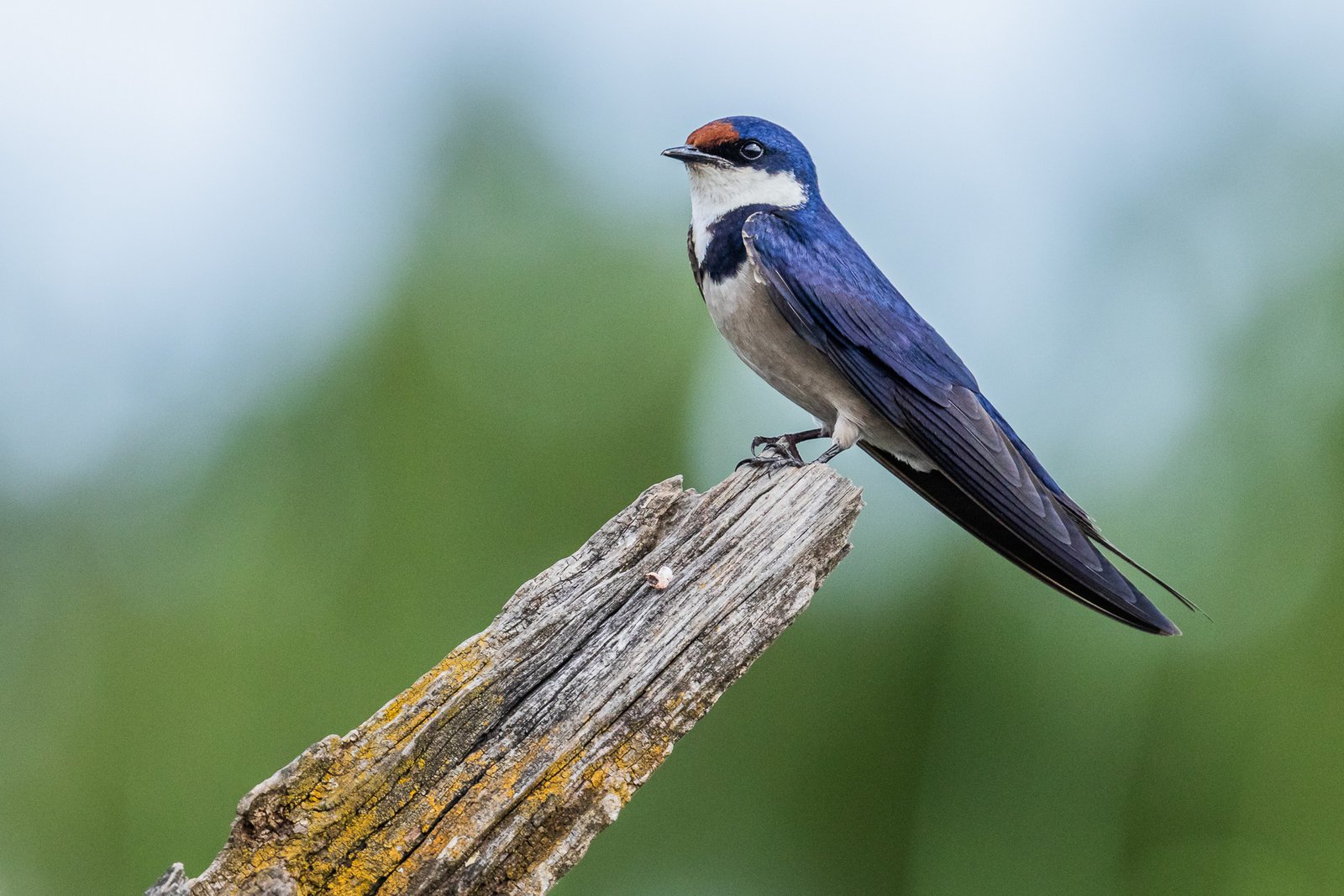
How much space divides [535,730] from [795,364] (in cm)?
271

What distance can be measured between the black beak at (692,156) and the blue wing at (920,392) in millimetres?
541

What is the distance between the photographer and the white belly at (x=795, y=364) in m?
4.90

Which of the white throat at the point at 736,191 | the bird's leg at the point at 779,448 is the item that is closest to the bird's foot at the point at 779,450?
the bird's leg at the point at 779,448

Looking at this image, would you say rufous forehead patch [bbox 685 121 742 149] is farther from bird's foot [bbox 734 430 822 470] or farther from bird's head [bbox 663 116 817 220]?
bird's foot [bbox 734 430 822 470]

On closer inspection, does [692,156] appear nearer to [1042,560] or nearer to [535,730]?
[1042,560]

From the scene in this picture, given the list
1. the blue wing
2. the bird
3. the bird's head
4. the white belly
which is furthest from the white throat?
the white belly

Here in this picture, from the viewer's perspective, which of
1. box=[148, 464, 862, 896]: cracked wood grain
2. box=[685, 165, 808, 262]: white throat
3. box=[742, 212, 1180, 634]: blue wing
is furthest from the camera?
box=[685, 165, 808, 262]: white throat

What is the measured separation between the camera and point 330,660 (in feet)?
29.6

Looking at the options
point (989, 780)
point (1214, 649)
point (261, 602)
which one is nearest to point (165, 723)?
point (261, 602)

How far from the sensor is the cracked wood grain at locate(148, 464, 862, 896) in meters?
2.31

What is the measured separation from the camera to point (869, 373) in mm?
4727

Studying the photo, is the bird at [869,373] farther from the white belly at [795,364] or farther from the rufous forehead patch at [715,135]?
the rufous forehead patch at [715,135]

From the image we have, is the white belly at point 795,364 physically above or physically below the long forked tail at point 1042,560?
above

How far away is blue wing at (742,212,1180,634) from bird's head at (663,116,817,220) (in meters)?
0.43
